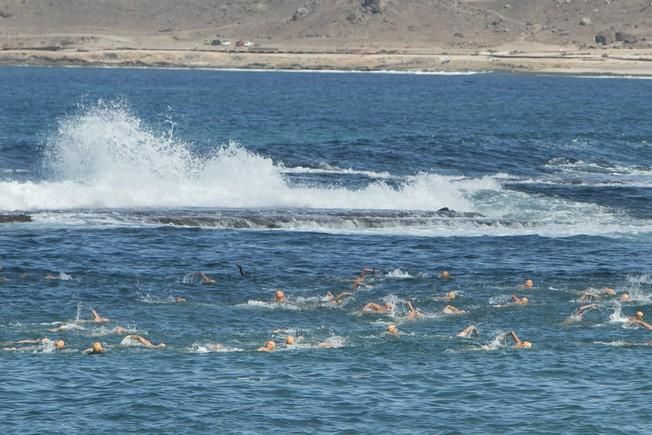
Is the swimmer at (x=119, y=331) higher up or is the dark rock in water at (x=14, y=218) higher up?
the dark rock in water at (x=14, y=218)

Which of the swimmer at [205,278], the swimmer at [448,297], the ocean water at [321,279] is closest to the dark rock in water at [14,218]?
the ocean water at [321,279]

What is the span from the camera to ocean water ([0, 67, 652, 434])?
89.1 feet

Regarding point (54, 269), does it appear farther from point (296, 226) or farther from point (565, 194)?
point (565, 194)

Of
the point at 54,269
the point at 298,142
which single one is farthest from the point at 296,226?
the point at 298,142

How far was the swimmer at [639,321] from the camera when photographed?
3406 centimetres

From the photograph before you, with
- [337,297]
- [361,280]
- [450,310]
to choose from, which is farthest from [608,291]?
[337,297]

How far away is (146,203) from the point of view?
180 feet

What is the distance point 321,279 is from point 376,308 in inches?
190

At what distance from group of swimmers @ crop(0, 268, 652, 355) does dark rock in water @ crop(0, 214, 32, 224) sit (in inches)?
396

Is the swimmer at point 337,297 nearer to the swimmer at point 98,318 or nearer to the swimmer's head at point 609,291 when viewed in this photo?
the swimmer at point 98,318

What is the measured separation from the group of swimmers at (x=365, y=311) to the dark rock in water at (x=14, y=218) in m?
10.1

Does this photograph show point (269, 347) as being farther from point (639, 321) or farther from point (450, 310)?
point (639, 321)

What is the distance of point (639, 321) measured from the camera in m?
34.3

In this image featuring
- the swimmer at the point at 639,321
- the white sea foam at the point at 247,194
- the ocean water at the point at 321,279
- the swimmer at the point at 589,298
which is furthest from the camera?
the white sea foam at the point at 247,194
